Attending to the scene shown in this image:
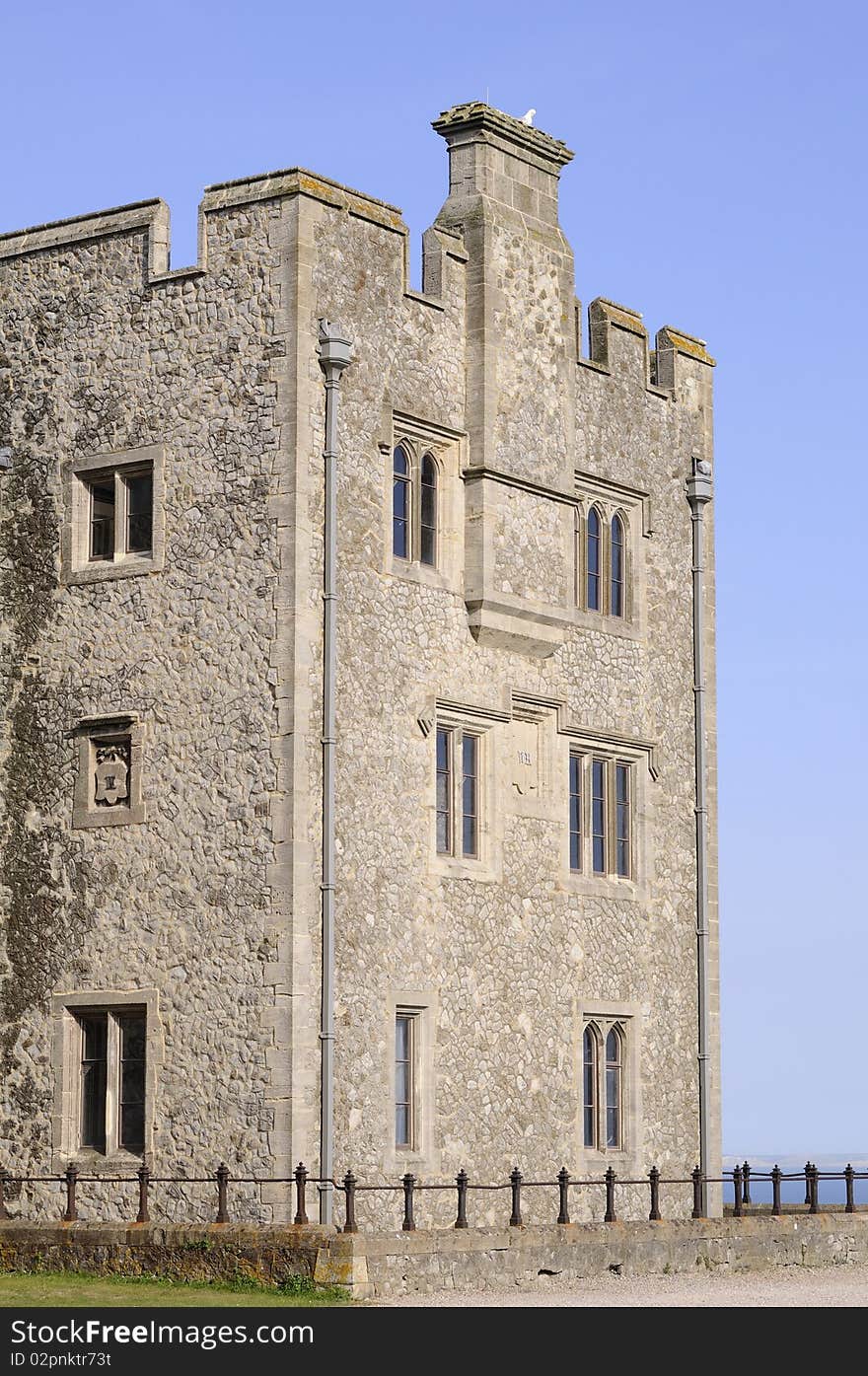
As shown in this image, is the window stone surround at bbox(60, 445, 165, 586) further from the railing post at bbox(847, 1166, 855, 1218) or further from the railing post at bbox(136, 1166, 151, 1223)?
the railing post at bbox(847, 1166, 855, 1218)

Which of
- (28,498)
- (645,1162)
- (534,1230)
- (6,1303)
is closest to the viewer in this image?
(6,1303)

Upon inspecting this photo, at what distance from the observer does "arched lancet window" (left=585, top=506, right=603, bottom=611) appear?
104ft

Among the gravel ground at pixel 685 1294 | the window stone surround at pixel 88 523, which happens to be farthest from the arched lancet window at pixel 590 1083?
the window stone surround at pixel 88 523

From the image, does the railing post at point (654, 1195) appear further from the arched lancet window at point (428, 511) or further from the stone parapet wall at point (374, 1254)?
the arched lancet window at point (428, 511)

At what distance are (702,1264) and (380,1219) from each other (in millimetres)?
4448

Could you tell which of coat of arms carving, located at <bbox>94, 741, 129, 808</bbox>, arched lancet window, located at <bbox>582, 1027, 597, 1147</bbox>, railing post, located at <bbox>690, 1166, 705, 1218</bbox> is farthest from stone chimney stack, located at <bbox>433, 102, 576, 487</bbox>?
railing post, located at <bbox>690, 1166, 705, 1218</bbox>

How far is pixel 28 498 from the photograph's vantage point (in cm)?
2908

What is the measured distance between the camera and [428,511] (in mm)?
29109

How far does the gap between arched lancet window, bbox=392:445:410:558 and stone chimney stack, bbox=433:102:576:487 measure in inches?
39.5

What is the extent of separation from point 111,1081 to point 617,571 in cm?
965

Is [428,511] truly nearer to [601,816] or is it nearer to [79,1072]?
[601,816]

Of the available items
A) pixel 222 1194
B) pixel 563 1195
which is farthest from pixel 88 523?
pixel 563 1195

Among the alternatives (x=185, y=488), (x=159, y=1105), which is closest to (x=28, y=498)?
(x=185, y=488)
